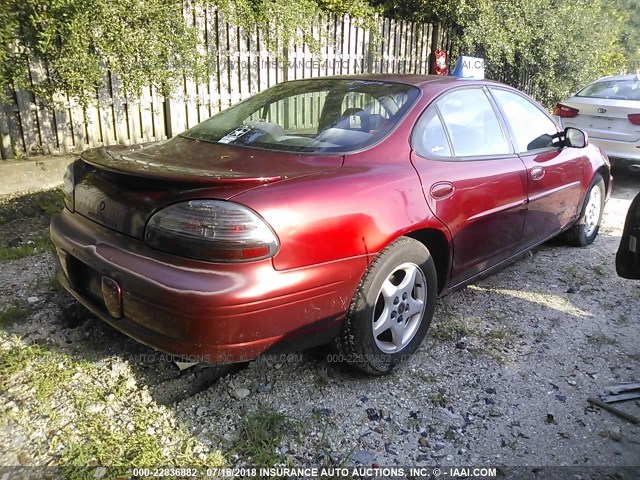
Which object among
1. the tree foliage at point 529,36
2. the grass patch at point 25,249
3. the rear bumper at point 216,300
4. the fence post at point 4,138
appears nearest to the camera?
the rear bumper at point 216,300

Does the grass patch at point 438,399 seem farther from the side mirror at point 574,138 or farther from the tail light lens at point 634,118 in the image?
the tail light lens at point 634,118

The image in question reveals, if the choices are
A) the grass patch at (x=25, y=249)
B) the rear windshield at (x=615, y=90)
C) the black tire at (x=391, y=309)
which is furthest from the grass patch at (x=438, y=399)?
the rear windshield at (x=615, y=90)

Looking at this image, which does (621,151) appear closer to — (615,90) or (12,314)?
(615,90)

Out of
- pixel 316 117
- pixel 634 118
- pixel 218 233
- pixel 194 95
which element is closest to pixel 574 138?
pixel 316 117

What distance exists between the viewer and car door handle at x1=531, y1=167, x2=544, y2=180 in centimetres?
361

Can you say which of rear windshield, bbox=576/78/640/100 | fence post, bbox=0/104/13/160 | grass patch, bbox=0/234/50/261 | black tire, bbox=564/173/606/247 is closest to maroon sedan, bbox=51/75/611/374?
black tire, bbox=564/173/606/247

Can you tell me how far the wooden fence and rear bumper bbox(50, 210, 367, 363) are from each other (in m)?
3.93

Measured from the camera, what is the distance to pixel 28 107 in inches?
219

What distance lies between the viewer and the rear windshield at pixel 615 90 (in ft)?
23.7

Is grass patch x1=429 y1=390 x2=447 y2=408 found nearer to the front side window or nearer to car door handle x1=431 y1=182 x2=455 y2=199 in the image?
car door handle x1=431 y1=182 x2=455 y2=199

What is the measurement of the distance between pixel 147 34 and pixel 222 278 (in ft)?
13.0

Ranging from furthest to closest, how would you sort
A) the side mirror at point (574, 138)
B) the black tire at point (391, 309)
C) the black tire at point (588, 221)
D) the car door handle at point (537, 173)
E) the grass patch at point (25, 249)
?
1. the black tire at point (588, 221)
2. the side mirror at point (574, 138)
3. the grass patch at point (25, 249)
4. the car door handle at point (537, 173)
5. the black tire at point (391, 309)

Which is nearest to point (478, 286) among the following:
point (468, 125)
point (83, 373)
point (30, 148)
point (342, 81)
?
point (468, 125)

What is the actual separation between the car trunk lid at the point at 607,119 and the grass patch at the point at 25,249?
681 centimetres
